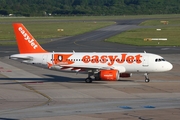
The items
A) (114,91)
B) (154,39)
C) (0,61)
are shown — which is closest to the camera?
(114,91)

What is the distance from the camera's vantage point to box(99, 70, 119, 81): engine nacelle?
58875 millimetres

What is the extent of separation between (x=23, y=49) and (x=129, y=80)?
13.4 metres

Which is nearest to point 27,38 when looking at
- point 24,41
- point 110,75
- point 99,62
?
point 24,41

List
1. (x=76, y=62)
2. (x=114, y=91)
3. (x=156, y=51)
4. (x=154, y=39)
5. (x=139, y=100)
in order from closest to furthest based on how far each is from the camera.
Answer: (x=139, y=100) → (x=114, y=91) → (x=76, y=62) → (x=156, y=51) → (x=154, y=39)

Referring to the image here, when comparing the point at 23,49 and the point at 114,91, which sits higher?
the point at 23,49

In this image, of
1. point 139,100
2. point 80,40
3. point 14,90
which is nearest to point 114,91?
point 139,100

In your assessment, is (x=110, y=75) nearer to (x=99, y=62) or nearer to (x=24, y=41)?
Result: (x=99, y=62)

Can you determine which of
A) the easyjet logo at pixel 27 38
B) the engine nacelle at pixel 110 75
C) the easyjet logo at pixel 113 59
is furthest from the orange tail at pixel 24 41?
the engine nacelle at pixel 110 75

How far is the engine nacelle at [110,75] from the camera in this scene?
193 feet

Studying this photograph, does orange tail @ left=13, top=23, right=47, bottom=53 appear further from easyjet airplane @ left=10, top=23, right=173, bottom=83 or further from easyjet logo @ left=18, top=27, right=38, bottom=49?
easyjet airplane @ left=10, top=23, right=173, bottom=83

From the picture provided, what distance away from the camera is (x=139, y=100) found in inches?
1877

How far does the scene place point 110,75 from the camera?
58938mm

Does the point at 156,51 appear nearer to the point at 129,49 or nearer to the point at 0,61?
the point at 129,49

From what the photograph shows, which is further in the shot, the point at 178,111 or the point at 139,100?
the point at 139,100
